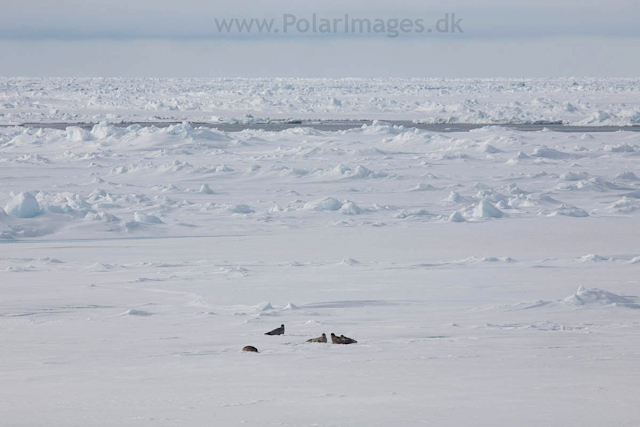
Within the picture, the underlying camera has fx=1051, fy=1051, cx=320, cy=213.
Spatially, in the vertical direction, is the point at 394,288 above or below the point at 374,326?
above

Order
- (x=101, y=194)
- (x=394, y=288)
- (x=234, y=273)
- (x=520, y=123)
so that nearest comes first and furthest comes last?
(x=394, y=288) < (x=234, y=273) < (x=101, y=194) < (x=520, y=123)

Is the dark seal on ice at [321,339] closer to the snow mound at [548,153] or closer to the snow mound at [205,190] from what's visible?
the snow mound at [205,190]

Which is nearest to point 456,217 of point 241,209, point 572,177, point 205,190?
point 241,209

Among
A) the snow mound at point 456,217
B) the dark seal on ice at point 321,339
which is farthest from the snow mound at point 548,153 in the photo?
the dark seal on ice at point 321,339

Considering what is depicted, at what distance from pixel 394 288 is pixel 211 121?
33.0 meters

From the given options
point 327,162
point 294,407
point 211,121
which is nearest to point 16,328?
point 294,407

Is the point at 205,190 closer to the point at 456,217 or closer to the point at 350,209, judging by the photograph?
the point at 350,209

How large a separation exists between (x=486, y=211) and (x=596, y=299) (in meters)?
6.99

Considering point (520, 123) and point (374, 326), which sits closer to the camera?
point (374, 326)

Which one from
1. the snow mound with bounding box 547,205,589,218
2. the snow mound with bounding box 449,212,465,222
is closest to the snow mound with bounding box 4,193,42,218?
the snow mound with bounding box 449,212,465,222

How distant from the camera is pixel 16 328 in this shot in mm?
6812

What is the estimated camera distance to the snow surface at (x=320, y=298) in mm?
4562

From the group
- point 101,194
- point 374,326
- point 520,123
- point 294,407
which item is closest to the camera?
point 294,407

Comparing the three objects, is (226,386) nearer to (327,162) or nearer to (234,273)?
(234,273)
